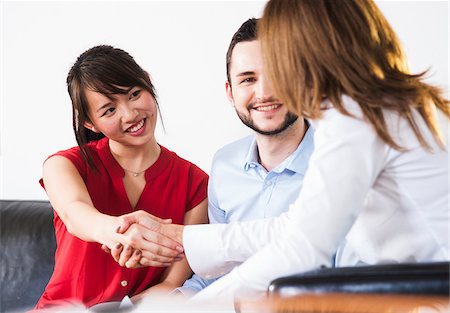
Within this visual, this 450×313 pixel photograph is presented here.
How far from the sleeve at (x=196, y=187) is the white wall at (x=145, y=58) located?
0.54 m

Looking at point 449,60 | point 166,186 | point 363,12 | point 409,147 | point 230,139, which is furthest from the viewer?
point 230,139

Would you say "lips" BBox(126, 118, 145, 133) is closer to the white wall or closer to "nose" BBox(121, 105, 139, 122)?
"nose" BBox(121, 105, 139, 122)

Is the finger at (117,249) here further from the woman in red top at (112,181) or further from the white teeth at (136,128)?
the white teeth at (136,128)

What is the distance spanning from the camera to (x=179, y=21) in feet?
10.5

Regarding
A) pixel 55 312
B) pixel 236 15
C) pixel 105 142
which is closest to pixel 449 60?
pixel 236 15

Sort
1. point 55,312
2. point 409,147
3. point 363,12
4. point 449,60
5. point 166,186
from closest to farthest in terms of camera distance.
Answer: point 409,147 < point 363,12 < point 55,312 < point 166,186 < point 449,60

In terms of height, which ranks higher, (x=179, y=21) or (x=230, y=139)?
(x=179, y=21)

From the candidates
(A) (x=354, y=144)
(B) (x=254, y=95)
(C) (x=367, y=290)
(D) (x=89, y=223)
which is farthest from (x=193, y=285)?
(C) (x=367, y=290)

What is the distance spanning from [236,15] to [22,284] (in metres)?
1.30

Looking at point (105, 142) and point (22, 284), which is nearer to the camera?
point (105, 142)

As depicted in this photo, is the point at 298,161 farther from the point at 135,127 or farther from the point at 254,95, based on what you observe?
the point at 135,127

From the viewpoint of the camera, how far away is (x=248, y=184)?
7.47ft

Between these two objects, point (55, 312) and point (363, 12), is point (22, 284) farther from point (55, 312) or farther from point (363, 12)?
point (363, 12)

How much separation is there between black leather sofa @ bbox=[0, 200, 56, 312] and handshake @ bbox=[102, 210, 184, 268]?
2.63 ft
